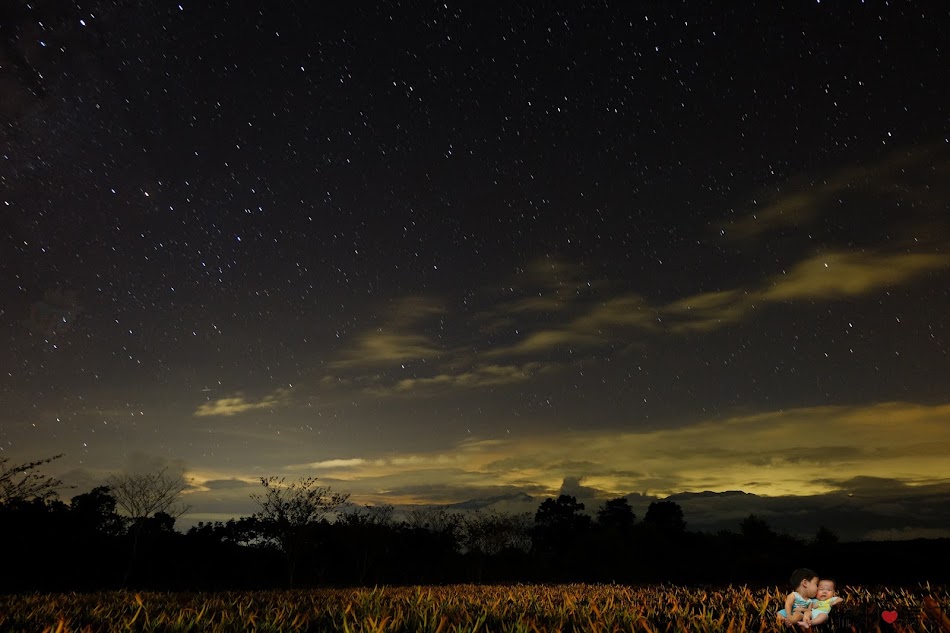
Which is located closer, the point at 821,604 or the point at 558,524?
the point at 821,604

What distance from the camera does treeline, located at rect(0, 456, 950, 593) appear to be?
28688 millimetres

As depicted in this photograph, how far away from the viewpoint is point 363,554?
38.5 meters

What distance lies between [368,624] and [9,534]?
3241 centimetres

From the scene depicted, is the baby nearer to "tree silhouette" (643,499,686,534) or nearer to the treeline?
the treeline

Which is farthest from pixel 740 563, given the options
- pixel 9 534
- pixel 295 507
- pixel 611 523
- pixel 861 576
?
pixel 9 534

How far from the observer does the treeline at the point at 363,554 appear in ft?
94.1

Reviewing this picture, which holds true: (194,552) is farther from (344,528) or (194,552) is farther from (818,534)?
(818,534)

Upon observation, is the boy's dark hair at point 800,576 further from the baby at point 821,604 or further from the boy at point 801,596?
the baby at point 821,604

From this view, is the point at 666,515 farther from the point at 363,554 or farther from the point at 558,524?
the point at 363,554

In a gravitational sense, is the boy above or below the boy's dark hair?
below

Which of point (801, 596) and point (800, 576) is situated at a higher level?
point (800, 576)

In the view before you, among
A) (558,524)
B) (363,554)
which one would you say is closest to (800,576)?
(363,554)

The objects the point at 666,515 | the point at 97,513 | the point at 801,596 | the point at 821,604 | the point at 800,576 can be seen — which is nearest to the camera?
the point at 821,604

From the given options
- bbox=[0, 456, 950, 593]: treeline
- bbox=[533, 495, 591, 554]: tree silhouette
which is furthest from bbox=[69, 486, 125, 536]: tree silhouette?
bbox=[533, 495, 591, 554]: tree silhouette
